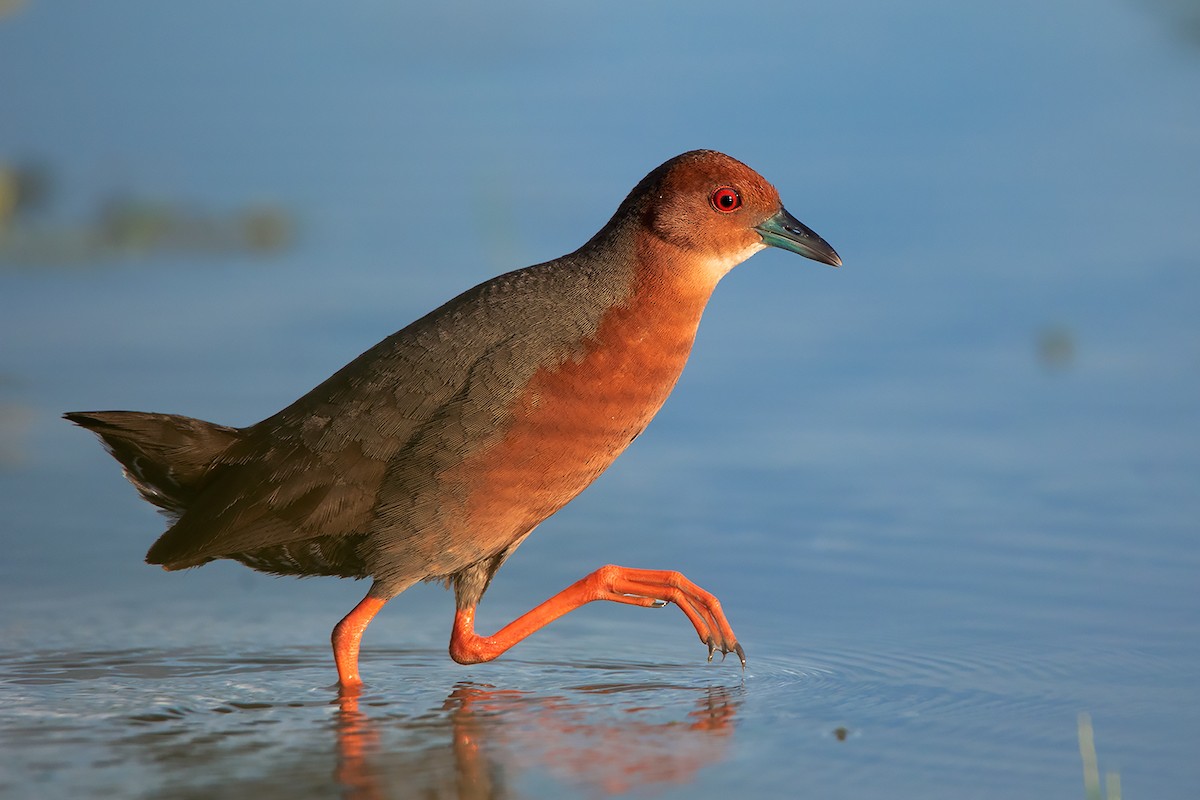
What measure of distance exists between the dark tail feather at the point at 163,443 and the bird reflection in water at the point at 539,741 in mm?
1119

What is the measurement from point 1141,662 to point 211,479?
362cm

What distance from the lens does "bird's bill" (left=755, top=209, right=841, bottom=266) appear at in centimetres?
713

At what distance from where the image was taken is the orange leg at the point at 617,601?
Result: 6840mm

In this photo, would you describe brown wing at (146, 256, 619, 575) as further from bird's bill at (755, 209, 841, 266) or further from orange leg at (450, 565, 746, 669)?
bird's bill at (755, 209, 841, 266)

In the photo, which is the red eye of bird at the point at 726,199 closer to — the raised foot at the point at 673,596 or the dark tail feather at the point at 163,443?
the raised foot at the point at 673,596

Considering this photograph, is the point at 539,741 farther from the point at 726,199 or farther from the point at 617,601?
the point at 726,199

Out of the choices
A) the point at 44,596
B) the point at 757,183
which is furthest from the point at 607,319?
the point at 44,596

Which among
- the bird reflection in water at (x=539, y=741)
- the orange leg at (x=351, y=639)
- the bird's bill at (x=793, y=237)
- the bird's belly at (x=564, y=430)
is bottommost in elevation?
the bird reflection in water at (x=539, y=741)

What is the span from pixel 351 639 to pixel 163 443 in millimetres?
1087

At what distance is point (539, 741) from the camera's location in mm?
6051

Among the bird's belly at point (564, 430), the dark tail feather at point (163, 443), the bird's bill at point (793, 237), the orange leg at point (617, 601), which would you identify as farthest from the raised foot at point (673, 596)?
the dark tail feather at point (163, 443)

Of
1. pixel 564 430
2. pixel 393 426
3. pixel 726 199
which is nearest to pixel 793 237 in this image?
pixel 726 199

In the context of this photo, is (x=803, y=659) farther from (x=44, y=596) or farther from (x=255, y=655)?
(x=44, y=596)

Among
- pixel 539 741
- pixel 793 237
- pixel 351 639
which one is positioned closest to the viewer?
pixel 539 741
